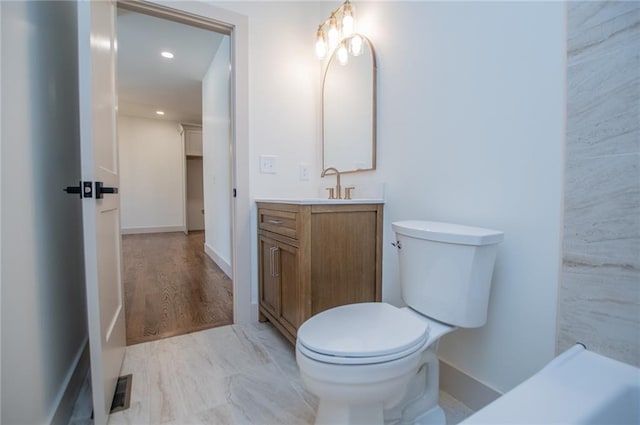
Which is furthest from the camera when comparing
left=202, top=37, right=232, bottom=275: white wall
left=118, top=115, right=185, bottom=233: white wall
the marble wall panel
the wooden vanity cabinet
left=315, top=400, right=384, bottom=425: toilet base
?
left=118, top=115, right=185, bottom=233: white wall

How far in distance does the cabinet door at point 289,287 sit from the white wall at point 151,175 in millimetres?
5175

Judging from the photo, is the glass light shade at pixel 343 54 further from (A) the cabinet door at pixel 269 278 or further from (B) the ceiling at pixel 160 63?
(B) the ceiling at pixel 160 63

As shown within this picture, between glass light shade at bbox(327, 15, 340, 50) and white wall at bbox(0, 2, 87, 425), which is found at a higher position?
glass light shade at bbox(327, 15, 340, 50)

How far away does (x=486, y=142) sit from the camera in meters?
1.13

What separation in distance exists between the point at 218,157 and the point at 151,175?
343cm

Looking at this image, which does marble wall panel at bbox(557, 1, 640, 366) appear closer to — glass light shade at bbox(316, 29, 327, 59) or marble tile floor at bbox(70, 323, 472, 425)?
marble tile floor at bbox(70, 323, 472, 425)

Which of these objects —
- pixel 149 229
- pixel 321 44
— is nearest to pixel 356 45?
pixel 321 44

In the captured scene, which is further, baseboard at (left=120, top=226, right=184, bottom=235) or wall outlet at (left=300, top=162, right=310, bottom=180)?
baseboard at (left=120, top=226, right=184, bottom=235)

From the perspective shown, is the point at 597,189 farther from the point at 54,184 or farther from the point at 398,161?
the point at 54,184

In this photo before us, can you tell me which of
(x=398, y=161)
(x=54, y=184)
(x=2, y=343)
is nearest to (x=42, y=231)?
(x=54, y=184)

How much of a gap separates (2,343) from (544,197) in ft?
5.26

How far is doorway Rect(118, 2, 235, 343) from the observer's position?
7.07ft

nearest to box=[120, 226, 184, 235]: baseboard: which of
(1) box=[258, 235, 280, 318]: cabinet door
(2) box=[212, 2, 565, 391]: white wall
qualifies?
(1) box=[258, 235, 280, 318]: cabinet door

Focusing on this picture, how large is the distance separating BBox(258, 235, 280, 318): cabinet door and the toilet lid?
655 mm
